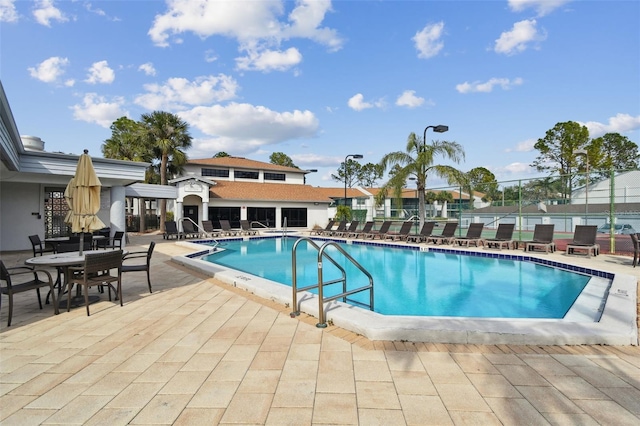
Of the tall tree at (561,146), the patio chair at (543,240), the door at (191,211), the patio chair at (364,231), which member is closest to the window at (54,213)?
the door at (191,211)

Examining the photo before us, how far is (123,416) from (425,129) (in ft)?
58.2

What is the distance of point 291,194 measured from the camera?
27.6 m

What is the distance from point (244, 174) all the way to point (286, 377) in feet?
88.2

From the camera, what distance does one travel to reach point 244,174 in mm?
28547

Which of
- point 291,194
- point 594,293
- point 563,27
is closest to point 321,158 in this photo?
point 291,194

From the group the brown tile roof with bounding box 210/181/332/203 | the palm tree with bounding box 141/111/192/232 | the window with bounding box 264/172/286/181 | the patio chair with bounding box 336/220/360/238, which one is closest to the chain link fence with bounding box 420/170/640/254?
the patio chair with bounding box 336/220/360/238

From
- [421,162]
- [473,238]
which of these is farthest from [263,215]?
[473,238]

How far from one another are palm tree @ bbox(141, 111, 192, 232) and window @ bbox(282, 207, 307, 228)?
888 cm

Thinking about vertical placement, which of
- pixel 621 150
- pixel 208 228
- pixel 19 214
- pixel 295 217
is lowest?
pixel 208 228

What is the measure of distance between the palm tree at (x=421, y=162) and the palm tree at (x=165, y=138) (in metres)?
15.6

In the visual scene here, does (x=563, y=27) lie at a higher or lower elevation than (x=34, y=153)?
higher

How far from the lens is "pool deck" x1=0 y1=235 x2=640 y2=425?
235cm

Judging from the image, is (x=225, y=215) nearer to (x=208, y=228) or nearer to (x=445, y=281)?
(x=208, y=228)

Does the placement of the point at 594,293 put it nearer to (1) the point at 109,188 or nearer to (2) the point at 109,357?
(2) the point at 109,357
